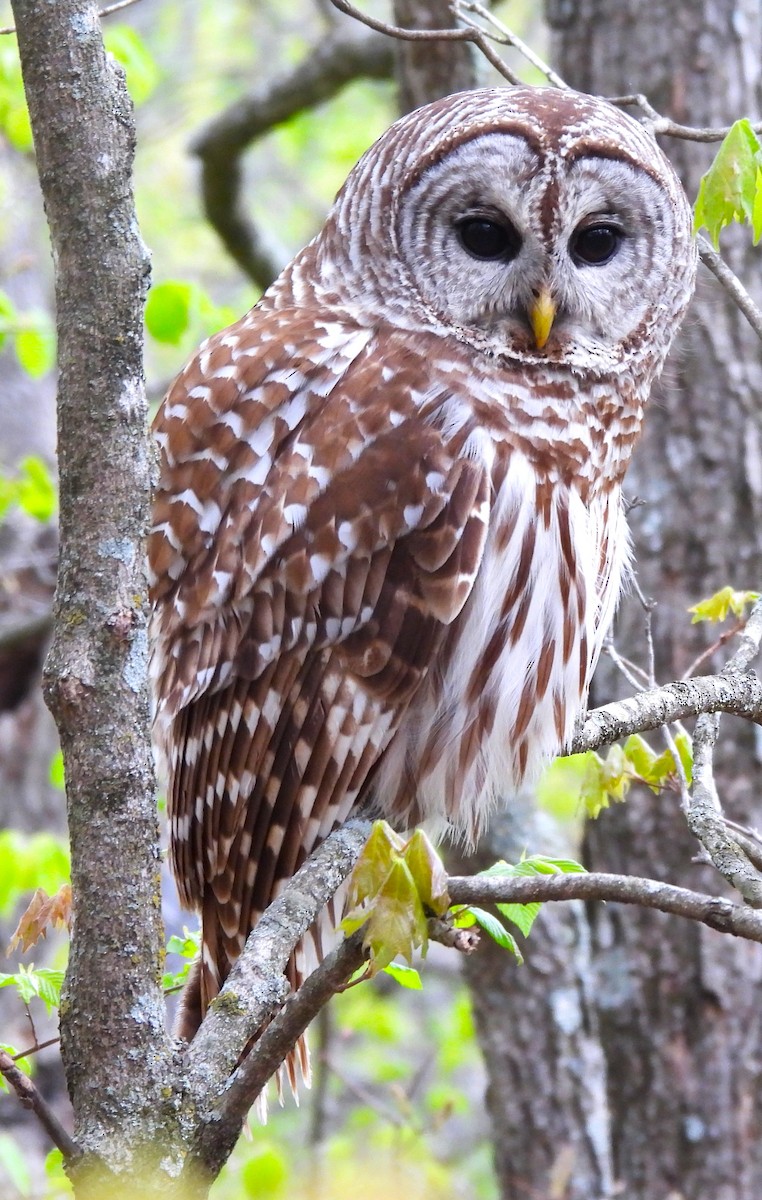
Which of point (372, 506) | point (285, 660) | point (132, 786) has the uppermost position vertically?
point (372, 506)

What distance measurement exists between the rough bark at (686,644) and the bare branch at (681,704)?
1756 mm

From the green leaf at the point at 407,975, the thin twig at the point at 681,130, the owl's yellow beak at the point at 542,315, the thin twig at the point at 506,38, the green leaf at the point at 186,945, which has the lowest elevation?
the green leaf at the point at 407,975

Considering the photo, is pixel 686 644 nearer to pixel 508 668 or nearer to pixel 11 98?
pixel 508 668

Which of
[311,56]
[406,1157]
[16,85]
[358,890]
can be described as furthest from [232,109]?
[358,890]

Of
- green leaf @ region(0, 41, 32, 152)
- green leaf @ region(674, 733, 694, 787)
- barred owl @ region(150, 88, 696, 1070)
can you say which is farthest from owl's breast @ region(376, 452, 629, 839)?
green leaf @ region(0, 41, 32, 152)

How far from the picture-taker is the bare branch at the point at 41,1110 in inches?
77.1

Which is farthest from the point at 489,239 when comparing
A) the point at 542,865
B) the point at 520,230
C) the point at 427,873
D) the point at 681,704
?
the point at 427,873

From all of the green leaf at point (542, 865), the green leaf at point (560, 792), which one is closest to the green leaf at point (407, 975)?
the green leaf at point (542, 865)

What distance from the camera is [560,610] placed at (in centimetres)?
335

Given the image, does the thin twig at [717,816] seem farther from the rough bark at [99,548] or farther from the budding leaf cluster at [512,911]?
the rough bark at [99,548]

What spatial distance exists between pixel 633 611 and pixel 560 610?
1524 millimetres

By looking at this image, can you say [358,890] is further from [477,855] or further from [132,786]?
[477,855]

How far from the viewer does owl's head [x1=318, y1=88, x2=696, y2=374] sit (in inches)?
129

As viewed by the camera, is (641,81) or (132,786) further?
(641,81)
